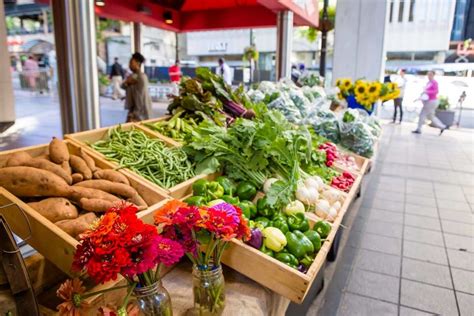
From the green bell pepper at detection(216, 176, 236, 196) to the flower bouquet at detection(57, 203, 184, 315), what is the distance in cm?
91

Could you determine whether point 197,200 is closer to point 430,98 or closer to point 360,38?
point 360,38

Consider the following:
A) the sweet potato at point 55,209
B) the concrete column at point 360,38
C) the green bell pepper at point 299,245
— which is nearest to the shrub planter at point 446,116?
the concrete column at point 360,38

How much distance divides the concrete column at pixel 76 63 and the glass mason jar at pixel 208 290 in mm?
1888

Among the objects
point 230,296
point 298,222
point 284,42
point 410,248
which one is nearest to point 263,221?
point 298,222

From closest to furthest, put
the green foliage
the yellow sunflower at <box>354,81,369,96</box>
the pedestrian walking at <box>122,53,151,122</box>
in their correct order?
1. the yellow sunflower at <box>354,81,369,96</box>
2. the pedestrian walking at <box>122,53,151,122</box>
3. the green foliage

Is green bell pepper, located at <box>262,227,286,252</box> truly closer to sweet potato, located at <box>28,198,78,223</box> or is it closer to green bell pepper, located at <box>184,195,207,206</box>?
green bell pepper, located at <box>184,195,207,206</box>

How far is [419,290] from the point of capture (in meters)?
2.75

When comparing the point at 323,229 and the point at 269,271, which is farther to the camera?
the point at 323,229

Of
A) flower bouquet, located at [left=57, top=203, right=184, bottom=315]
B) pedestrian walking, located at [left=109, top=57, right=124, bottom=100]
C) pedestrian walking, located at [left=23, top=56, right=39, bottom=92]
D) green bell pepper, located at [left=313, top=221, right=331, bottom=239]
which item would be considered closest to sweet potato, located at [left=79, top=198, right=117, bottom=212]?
flower bouquet, located at [left=57, top=203, right=184, bottom=315]

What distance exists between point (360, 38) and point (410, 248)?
23.4ft

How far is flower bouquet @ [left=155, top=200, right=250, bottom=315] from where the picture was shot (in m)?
1.19

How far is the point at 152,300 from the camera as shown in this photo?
43.5 inches

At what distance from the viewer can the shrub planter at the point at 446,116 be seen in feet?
35.6

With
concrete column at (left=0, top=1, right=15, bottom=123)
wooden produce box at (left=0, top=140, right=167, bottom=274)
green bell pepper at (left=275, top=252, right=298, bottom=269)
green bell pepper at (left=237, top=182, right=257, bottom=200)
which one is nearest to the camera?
wooden produce box at (left=0, top=140, right=167, bottom=274)
